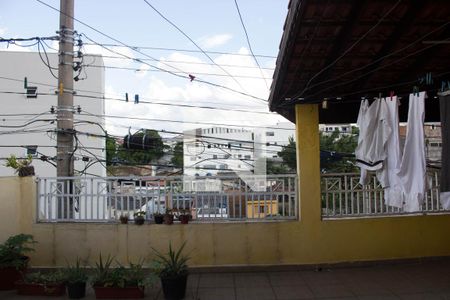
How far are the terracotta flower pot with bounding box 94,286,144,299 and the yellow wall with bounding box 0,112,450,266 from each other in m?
1.83

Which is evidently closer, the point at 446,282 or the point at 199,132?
the point at 446,282

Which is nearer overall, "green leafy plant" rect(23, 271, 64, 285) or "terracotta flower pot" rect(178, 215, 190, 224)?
"green leafy plant" rect(23, 271, 64, 285)

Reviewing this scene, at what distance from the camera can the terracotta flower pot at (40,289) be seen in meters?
7.82

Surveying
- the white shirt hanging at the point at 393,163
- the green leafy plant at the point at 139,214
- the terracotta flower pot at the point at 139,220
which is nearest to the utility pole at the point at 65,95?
the green leafy plant at the point at 139,214

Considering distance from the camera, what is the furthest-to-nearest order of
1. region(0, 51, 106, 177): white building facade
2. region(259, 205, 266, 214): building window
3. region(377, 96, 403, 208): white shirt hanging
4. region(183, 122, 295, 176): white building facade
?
region(0, 51, 106, 177): white building facade < region(183, 122, 295, 176): white building facade < region(259, 205, 266, 214): building window < region(377, 96, 403, 208): white shirt hanging

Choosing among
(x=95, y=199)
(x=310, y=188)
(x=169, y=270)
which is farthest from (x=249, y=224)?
(x=95, y=199)

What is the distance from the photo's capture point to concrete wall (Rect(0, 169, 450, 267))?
9422mm

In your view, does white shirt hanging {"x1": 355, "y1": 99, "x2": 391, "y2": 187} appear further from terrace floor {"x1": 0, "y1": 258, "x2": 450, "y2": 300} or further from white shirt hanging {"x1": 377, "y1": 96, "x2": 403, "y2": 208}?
terrace floor {"x1": 0, "y1": 258, "x2": 450, "y2": 300}

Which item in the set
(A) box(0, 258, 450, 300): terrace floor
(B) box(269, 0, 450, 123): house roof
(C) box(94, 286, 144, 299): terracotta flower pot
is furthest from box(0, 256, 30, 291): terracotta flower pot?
(B) box(269, 0, 450, 123): house roof

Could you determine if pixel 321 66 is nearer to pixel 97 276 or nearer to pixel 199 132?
pixel 97 276

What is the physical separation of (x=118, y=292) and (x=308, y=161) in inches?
165

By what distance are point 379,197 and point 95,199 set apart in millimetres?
5328

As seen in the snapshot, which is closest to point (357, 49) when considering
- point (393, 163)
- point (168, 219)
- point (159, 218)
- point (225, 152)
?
point (393, 163)

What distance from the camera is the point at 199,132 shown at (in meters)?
30.2
